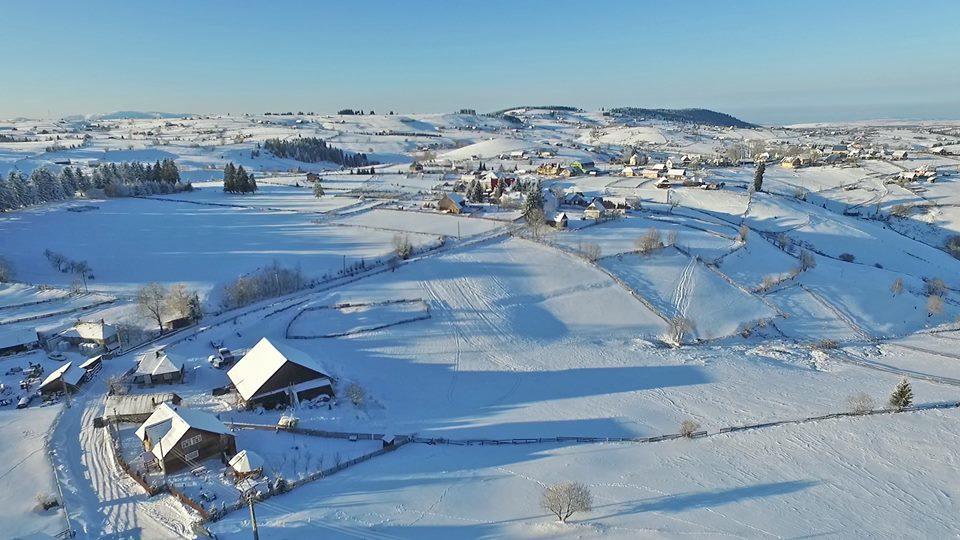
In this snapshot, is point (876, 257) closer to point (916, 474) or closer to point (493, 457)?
point (916, 474)

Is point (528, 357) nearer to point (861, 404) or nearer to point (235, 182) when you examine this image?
point (861, 404)

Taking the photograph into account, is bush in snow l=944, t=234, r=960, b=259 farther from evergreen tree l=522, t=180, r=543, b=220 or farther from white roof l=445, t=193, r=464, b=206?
white roof l=445, t=193, r=464, b=206

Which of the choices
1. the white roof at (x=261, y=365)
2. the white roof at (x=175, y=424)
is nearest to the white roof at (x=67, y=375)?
the white roof at (x=261, y=365)

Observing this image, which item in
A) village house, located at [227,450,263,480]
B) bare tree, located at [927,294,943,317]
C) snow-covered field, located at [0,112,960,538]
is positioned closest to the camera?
snow-covered field, located at [0,112,960,538]

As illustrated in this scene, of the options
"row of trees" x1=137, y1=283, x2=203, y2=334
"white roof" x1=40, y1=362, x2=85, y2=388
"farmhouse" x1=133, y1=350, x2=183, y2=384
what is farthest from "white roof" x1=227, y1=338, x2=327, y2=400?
"row of trees" x1=137, y1=283, x2=203, y2=334

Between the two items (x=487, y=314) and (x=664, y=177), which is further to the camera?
(x=664, y=177)

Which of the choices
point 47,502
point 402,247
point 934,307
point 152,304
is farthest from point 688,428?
point 934,307

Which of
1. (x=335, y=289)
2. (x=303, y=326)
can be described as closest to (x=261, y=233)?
(x=335, y=289)
